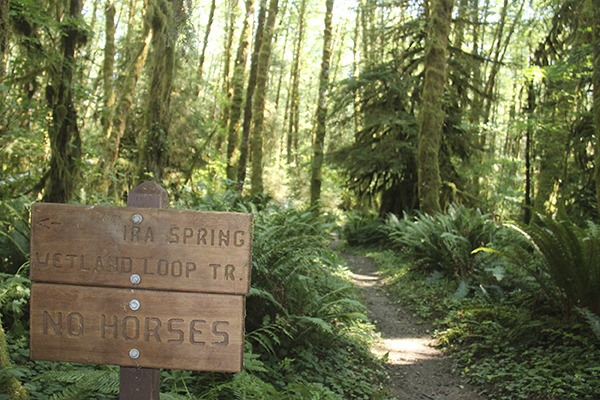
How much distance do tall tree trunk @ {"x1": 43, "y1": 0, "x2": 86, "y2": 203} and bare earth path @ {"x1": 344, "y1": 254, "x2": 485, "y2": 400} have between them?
4.85m

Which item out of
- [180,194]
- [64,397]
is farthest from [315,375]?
[180,194]

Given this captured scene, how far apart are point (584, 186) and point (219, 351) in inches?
452

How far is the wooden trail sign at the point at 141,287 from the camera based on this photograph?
80.5 inches

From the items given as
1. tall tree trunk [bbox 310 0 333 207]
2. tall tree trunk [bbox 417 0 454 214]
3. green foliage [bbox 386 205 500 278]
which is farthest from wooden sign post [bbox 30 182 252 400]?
tall tree trunk [bbox 310 0 333 207]

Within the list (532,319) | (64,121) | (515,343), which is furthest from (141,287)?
(64,121)

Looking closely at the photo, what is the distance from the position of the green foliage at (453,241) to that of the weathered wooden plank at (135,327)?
6.56 m

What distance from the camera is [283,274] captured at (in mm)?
4984

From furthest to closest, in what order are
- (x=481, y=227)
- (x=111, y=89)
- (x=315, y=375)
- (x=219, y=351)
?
1. (x=111, y=89)
2. (x=481, y=227)
3. (x=315, y=375)
4. (x=219, y=351)

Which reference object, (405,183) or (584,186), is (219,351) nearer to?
(584,186)

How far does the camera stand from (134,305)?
205 centimetres

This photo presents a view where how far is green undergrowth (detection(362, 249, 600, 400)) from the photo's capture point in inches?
172

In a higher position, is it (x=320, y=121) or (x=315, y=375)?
(x=320, y=121)

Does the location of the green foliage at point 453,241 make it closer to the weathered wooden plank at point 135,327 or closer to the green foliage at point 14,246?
the green foliage at point 14,246

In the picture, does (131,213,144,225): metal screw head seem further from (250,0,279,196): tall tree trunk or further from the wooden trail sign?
(250,0,279,196): tall tree trunk
